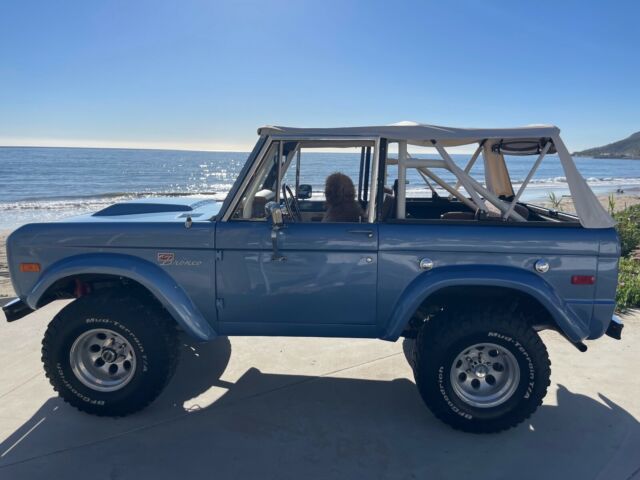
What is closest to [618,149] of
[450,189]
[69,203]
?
[69,203]

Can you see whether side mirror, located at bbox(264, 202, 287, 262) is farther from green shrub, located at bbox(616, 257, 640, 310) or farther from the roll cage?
green shrub, located at bbox(616, 257, 640, 310)

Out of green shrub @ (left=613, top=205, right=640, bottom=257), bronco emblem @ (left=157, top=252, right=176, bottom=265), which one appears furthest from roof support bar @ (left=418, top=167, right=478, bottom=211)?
green shrub @ (left=613, top=205, right=640, bottom=257)

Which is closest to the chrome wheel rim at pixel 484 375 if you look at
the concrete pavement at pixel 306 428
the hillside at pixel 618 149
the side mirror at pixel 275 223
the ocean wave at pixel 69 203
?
the concrete pavement at pixel 306 428

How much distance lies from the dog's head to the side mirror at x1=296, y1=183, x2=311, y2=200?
17.8 inches

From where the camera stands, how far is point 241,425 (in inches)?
130

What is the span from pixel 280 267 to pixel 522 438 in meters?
1.97

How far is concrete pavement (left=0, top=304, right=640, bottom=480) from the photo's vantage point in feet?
9.41

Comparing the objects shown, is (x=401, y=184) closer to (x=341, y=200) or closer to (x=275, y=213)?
(x=341, y=200)

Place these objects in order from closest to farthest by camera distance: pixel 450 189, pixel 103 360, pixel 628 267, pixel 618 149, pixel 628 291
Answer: pixel 103 360
pixel 450 189
pixel 628 291
pixel 628 267
pixel 618 149

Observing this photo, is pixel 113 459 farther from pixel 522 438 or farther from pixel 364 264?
pixel 522 438

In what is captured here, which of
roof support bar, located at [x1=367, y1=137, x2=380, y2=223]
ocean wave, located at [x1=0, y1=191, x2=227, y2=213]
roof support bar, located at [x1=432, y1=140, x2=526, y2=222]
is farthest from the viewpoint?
ocean wave, located at [x1=0, y1=191, x2=227, y2=213]

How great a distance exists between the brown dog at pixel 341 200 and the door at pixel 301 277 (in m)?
0.33

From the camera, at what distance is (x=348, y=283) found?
3.23m

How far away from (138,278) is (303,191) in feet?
5.37
